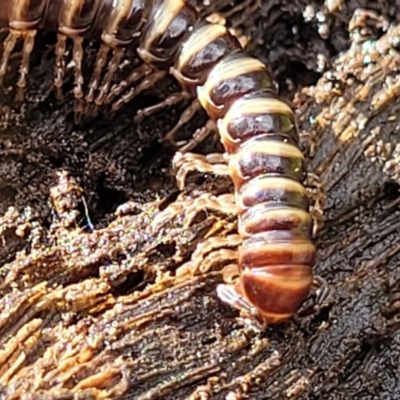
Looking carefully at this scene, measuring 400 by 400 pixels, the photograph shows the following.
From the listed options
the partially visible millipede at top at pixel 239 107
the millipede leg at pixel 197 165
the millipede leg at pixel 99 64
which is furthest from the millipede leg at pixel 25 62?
the millipede leg at pixel 197 165

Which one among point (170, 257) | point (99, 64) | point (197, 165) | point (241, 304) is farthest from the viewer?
point (99, 64)

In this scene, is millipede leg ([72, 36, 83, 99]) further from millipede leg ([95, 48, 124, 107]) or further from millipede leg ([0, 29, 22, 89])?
millipede leg ([0, 29, 22, 89])

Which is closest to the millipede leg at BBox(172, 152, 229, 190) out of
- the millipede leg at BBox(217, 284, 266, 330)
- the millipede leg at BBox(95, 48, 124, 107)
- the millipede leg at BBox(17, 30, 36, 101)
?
the millipede leg at BBox(95, 48, 124, 107)

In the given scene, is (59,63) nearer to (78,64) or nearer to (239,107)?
(78,64)

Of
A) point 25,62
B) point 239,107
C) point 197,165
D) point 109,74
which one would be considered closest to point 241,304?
point 197,165

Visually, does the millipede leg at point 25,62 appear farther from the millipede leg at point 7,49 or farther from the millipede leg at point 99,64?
the millipede leg at point 99,64

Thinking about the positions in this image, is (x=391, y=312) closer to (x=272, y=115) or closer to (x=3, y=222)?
(x=272, y=115)
